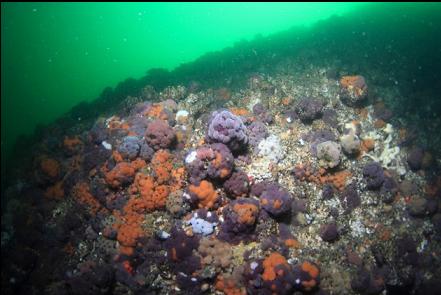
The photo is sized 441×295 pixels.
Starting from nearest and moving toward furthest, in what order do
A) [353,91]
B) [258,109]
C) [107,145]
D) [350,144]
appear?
[350,144] < [107,145] < [258,109] < [353,91]

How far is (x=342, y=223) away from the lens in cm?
892

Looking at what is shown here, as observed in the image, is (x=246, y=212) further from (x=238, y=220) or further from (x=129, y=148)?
(x=129, y=148)

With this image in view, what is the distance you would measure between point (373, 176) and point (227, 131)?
5.06m

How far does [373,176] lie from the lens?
31.1 ft

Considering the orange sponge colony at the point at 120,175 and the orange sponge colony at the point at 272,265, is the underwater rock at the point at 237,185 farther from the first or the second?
the orange sponge colony at the point at 120,175

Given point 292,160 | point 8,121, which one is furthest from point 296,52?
point 8,121

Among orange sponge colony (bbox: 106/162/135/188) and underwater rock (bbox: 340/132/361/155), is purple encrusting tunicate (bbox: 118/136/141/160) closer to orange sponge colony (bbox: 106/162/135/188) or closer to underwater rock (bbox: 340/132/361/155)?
orange sponge colony (bbox: 106/162/135/188)

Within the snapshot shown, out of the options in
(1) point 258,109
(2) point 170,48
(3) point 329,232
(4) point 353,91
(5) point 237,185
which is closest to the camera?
(5) point 237,185

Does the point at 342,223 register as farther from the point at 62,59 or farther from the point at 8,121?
the point at 62,59

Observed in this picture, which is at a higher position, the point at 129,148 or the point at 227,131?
the point at 227,131

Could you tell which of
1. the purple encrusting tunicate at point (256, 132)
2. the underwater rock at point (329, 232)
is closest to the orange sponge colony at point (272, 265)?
the underwater rock at point (329, 232)

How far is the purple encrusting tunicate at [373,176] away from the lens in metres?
9.43

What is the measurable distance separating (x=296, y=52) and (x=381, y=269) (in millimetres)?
11733

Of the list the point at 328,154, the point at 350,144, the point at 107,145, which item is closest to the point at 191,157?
the point at 107,145
